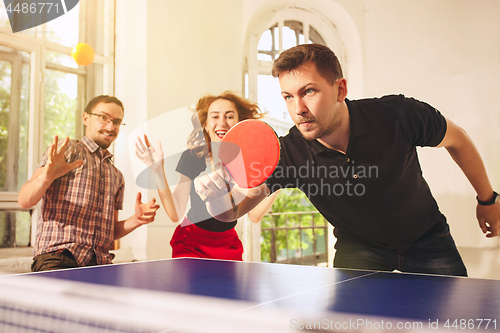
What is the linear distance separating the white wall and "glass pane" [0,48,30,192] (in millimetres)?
687

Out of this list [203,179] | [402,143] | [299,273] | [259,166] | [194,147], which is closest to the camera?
[299,273]

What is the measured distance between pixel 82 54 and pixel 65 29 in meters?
0.33

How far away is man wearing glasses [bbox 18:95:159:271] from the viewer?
1928mm

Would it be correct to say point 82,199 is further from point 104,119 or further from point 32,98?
point 32,98

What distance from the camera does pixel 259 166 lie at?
5.20ft

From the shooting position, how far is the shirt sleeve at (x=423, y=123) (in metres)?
1.67

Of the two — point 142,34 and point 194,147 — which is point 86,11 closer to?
point 142,34

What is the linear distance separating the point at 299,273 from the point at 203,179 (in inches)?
18.4

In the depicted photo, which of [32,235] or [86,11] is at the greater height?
[86,11]

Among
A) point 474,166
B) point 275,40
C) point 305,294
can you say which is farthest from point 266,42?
point 305,294

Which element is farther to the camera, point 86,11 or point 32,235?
point 86,11

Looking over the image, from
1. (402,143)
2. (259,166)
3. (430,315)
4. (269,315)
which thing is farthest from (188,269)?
(402,143)

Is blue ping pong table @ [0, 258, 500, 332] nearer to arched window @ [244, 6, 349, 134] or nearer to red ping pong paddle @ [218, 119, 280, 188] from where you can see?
red ping pong paddle @ [218, 119, 280, 188]

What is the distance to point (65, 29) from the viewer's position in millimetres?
2957
